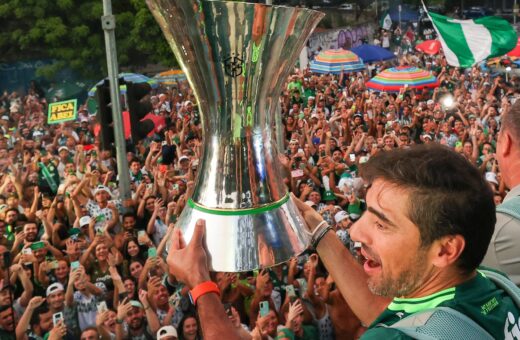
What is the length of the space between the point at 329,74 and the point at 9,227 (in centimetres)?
1408

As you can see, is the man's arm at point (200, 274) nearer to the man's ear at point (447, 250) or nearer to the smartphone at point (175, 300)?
the man's ear at point (447, 250)

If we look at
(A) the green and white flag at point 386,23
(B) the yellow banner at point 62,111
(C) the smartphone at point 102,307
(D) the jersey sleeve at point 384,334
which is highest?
(D) the jersey sleeve at point 384,334

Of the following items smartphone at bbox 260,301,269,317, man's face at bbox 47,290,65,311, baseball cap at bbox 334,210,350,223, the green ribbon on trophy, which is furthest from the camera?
the green ribbon on trophy

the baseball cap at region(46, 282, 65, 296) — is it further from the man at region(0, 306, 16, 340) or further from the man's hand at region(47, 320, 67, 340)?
the man's hand at region(47, 320, 67, 340)

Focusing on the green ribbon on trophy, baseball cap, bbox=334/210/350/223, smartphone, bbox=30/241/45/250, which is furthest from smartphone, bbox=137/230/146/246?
the green ribbon on trophy

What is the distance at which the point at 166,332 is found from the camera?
4.71 metres

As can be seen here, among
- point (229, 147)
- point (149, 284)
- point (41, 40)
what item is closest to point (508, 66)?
point (41, 40)

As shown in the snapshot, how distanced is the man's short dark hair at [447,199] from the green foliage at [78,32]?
20785mm

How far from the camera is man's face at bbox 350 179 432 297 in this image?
4.39 feet

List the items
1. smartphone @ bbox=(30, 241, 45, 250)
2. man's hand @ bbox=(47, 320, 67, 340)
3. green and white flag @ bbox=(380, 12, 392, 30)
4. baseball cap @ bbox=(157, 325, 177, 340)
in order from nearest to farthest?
man's hand @ bbox=(47, 320, 67, 340), baseball cap @ bbox=(157, 325, 177, 340), smartphone @ bbox=(30, 241, 45, 250), green and white flag @ bbox=(380, 12, 392, 30)

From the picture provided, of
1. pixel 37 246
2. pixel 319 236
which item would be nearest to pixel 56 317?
pixel 37 246

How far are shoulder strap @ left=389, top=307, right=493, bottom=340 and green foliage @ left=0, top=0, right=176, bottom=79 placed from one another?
2097 centimetres

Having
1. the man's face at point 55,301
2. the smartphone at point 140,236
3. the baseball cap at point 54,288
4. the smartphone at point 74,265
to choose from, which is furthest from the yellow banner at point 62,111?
the man's face at point 55,301

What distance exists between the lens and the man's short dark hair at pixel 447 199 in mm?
1302
